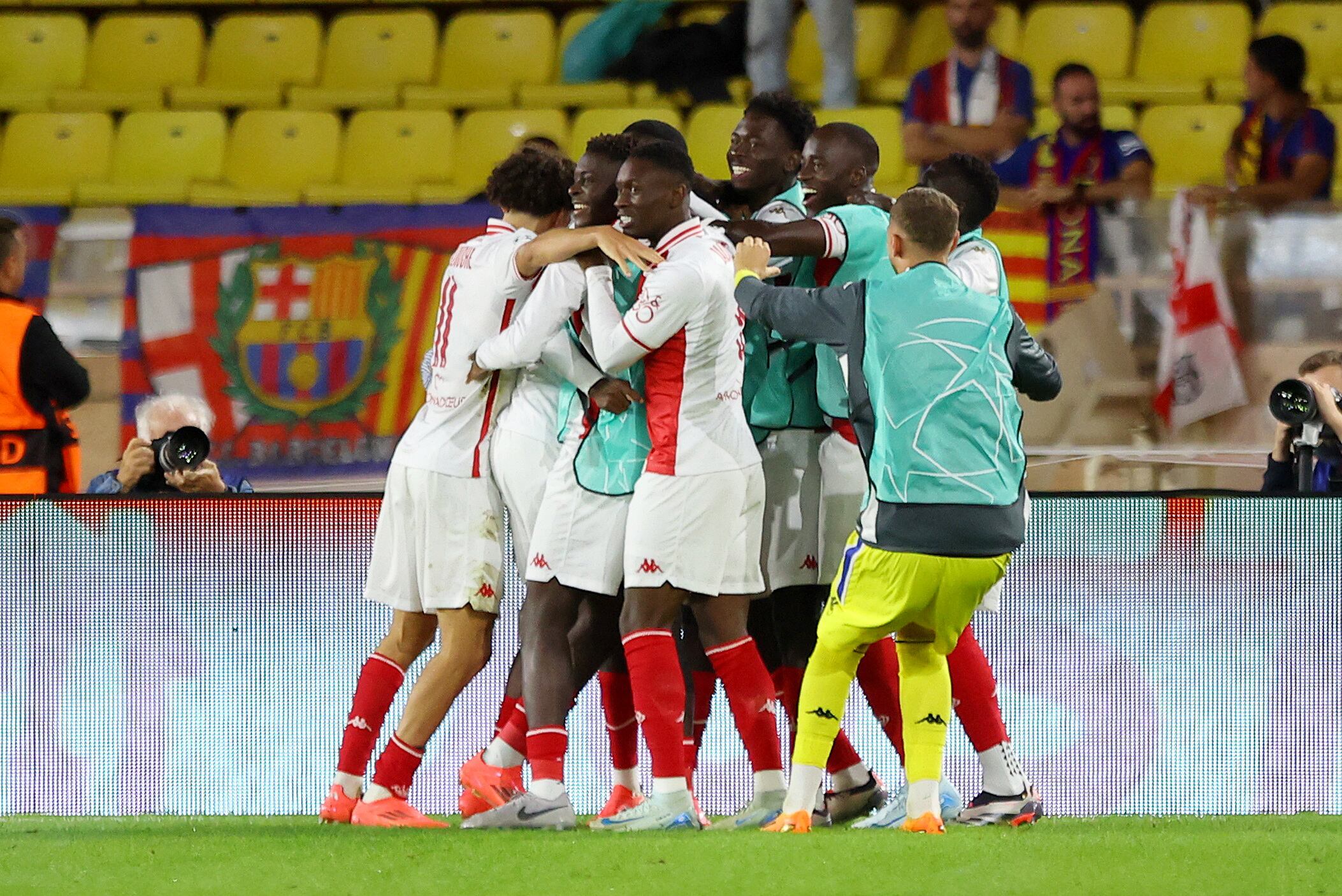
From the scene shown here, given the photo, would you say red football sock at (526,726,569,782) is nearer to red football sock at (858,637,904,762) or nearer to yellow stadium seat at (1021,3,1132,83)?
red football sock at (858,637,904,762)

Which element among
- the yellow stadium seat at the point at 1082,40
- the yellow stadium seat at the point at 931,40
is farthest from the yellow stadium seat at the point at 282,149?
the yellow stadium seat at the point at 1082,40

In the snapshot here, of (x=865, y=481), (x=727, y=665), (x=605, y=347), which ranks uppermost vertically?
(x=605, y=347)

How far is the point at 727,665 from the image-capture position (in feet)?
13.8

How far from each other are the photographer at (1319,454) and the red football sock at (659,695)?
2.13 meters

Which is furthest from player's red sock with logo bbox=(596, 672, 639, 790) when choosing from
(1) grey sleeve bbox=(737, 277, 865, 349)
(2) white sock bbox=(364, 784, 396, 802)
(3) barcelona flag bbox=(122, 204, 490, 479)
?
(3) barcelona flag bbox=(122, 204, 490, 479)

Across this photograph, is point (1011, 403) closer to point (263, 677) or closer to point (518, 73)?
point (263, 677)

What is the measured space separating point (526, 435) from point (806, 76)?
5972 millimetres

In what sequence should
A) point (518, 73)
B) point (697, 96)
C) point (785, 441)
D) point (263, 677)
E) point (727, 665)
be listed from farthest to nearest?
point (518, 73) < point (697, 96) < point (263, 677) < point (785, 441) < point (727, 665)

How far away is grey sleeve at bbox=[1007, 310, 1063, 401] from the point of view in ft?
14.1

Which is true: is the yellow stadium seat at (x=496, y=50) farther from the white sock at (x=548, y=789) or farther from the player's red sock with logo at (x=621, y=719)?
the white sock at (x=548, y=789)

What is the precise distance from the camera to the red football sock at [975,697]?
429cm

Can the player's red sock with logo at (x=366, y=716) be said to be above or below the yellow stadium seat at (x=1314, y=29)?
below

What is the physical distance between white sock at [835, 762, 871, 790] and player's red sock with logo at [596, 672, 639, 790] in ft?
1.63

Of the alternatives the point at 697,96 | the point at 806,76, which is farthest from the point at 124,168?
the point at 806,76
